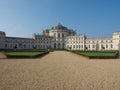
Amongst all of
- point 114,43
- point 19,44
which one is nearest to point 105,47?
point 114,43

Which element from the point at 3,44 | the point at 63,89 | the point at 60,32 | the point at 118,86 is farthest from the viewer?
the point at 60,32

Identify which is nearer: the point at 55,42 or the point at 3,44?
the point at 3,44

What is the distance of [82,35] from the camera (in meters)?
78.5

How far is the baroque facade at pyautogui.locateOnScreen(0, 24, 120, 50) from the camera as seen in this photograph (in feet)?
233

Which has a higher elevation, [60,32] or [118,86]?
[60,32]

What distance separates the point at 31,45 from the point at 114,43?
37.0 metres

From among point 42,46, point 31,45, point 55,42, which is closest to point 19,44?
point 31,45

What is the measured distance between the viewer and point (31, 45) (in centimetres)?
7794

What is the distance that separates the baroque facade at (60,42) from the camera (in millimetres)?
71000

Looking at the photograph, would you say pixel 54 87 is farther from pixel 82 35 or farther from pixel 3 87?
pixel 82 35

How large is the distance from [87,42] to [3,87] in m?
72.5

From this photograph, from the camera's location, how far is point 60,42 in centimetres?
8469

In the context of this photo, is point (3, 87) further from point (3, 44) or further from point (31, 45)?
point (31, 45)

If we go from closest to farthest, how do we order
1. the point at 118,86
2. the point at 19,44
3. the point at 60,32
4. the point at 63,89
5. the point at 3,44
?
the point at 63,89 → the point at 118,86 → the point at 3,44 → the point at 19,44 → the point at 60,32
